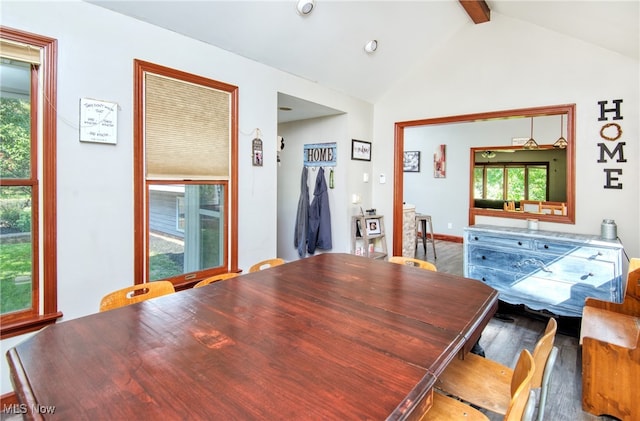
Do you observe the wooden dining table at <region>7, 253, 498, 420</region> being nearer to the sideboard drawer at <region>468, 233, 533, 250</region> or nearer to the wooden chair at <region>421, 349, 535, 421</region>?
the wooden chair at <region>421, 349, 535, 421</region>

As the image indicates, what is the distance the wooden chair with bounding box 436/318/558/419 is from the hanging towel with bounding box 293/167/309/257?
2939 millimetres

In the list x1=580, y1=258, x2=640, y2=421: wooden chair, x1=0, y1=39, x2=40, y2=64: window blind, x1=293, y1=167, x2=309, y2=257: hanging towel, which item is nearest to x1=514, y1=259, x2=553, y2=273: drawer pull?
x1=580, y1=258, x2=640, y2=421: wooden chair

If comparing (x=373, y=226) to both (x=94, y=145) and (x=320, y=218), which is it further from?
(x=94, y=145)

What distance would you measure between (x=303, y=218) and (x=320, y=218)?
255 millimetres

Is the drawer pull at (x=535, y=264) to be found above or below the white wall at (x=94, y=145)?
below

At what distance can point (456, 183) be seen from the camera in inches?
282

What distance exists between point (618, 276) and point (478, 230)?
112 centimetres

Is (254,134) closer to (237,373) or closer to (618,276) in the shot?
(237,373)

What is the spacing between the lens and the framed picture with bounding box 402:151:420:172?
303 inches

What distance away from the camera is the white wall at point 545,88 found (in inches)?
114

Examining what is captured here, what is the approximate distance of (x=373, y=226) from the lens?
428 centimetres

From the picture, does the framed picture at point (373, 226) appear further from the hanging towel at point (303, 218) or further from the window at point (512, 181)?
the window at point (512, 181)

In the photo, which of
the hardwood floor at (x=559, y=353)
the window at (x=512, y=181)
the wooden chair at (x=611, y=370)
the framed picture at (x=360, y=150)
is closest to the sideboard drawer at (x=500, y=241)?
the hardwood floor at (x=559, y=353)

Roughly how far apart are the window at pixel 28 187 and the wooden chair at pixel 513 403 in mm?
2078
